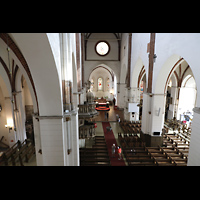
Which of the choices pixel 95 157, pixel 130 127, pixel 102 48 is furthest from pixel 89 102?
pixel 102 48

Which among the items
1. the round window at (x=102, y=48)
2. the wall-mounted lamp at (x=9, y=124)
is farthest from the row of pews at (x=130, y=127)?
the round window at (x=102, y=48)

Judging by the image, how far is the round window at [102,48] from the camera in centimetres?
2414

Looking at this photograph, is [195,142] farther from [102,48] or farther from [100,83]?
[100,83]

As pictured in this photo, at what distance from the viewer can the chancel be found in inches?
197

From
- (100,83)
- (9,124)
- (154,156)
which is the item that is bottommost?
(154,156)

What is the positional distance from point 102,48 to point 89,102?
1628 cm

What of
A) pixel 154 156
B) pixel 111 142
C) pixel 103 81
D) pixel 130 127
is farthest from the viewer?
pixel 103 81

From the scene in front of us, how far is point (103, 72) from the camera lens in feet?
122

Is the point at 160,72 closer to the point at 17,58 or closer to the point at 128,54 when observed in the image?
the point at 128,54

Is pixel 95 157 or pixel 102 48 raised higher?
pixel 102 48

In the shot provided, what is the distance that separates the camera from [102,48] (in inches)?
962

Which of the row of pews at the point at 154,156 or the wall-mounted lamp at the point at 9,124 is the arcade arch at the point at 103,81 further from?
the wall-mounted lamp at the point at 9,124

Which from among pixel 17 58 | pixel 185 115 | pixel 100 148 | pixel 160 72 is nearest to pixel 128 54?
pixel 160 72

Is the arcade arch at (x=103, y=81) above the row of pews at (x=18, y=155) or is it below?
above
